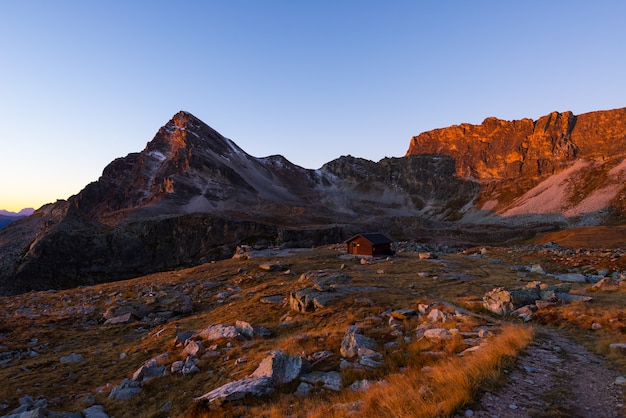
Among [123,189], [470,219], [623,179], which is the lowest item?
[470,219]

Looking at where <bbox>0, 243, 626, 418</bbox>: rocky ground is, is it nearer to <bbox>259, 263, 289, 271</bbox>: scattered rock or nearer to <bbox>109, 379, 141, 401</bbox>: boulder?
<bbox>109, 379, 141, 401</bbox>: boulder

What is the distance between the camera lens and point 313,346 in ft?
49.8

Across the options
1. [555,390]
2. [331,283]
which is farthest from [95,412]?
[331,283]

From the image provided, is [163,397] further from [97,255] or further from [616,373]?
[97,255]

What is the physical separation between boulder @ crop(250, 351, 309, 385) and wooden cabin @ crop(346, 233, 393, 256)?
130ft

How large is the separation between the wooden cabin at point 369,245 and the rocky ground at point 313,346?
57.7ft

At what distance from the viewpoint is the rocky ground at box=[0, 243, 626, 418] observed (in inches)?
390

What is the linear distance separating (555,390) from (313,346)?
900 centimetres

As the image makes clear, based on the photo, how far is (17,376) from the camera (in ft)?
56.6

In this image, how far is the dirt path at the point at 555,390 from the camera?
296 inches

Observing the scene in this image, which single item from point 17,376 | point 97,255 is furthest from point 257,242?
point 17,376

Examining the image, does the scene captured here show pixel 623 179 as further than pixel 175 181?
No

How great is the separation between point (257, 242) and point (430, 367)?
8881cm

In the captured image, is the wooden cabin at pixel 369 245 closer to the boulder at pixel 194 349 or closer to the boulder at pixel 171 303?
the boulder at pixel 171 303
